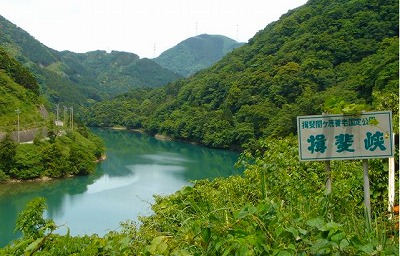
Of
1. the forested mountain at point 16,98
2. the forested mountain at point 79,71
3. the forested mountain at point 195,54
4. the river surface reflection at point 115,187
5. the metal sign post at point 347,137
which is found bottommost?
the river surface reflection at point 115,187

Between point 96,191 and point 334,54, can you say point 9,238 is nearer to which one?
point 96,191

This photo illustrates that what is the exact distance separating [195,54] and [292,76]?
14570 centimetres

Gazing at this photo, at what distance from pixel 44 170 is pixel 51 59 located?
76498mm

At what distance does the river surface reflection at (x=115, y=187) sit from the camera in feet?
48.2

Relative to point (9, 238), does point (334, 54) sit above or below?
above

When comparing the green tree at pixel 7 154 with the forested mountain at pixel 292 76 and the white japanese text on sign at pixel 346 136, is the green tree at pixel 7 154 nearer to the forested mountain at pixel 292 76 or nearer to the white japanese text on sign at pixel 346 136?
the forested mountain at pixel 292 76

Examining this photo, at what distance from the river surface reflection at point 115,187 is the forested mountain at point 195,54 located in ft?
417

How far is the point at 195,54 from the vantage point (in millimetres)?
175375

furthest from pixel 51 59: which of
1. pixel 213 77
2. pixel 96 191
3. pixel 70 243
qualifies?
pixel 70 243

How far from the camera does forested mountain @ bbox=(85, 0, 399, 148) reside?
88.5ft

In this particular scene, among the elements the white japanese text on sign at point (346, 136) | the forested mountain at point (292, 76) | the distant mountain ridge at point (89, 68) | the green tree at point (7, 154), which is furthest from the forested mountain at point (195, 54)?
the white japanese text on sign at point (346, 136)

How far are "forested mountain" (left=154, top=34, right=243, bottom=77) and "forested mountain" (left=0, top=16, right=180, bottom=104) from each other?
128 feet

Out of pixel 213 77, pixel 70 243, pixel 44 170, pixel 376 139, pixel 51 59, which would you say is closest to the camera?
pixel 376 139

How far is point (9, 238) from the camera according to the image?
1276 centimetres
